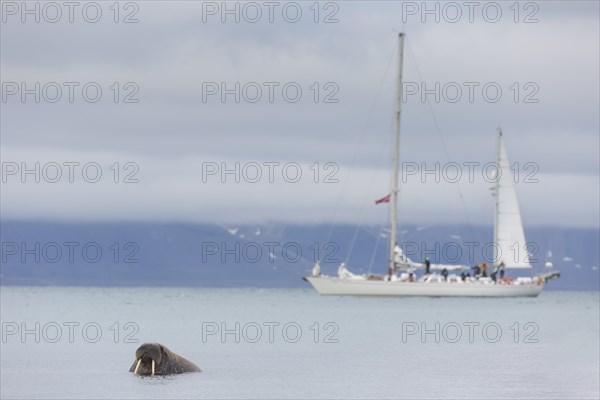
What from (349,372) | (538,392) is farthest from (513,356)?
(538,392)

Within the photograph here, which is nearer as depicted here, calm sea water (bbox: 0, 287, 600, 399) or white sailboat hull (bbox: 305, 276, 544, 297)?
calm sea water (bbox: 0, 287, 600, 399)

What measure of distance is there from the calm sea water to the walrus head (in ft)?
2.21

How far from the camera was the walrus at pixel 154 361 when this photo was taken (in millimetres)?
55938

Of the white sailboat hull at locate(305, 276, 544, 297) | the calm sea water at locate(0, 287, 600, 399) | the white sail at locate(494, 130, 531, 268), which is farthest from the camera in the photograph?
the white sail at locate(494, 130, 531, 268)

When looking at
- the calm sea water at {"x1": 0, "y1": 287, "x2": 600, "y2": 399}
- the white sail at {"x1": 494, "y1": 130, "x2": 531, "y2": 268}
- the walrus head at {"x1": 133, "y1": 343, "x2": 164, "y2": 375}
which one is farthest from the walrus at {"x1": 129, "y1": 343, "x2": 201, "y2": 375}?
the white sail at {"x1": 494, "y1": 130, "x2": 531, "y2": 268}

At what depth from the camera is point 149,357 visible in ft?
184

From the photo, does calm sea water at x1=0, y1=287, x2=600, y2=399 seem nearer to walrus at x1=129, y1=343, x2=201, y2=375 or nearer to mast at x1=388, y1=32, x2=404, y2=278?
walrus at x1=129, y1=343, x2=201, y2=375

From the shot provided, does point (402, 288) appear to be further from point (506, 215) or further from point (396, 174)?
point (506, 215)

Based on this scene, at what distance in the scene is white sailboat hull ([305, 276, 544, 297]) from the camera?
514ft

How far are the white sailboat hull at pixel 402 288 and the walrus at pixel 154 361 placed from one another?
99.0 metres

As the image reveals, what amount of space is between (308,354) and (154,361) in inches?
641

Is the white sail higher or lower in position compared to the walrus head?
higher

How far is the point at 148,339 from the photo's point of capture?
3314 inches

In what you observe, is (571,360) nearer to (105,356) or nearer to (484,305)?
(105,356)
